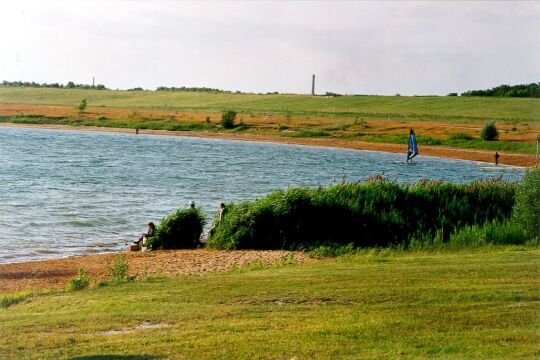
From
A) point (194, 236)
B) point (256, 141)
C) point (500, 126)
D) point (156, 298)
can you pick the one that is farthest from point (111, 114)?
point (156, 298)

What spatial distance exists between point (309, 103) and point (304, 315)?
125 metres

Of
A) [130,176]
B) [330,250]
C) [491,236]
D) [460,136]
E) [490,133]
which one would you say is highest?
[490,133]

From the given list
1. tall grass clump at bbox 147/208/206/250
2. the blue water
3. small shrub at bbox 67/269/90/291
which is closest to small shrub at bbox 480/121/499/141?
the blue water

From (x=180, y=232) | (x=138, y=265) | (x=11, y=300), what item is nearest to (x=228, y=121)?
(x=180, y=232)

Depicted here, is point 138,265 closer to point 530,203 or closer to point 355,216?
point 355,216

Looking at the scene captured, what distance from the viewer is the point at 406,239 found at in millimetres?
23984

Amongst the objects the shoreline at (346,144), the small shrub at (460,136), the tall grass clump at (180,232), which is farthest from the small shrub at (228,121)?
the tall grass clump at (180,232)

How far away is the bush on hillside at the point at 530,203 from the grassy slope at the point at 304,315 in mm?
4971

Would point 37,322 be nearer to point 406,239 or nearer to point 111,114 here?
point 406,239

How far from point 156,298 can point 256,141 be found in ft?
241

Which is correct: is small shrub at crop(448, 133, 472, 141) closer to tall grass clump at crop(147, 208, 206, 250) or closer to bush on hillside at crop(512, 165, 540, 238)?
tall grass clump at crop(147, 208, 206, 250)

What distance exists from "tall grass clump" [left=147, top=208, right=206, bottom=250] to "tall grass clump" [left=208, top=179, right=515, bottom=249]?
3.15ft

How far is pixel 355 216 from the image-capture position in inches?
985

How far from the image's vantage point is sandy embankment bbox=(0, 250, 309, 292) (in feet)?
65.1
